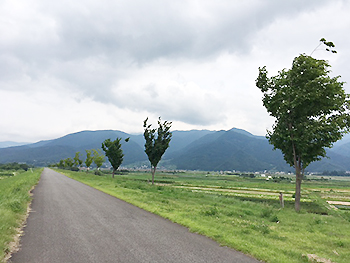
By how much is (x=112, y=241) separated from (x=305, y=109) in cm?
1880

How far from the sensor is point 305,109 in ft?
64.2

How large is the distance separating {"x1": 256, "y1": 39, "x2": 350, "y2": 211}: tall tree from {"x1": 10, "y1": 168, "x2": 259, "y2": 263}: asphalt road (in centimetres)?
1393

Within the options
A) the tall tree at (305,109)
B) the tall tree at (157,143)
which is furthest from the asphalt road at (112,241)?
the tall tree at (157,143)

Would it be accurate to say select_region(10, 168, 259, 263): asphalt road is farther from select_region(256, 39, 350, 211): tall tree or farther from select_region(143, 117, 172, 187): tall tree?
select_region(143, 117, 172, 187): tall tree

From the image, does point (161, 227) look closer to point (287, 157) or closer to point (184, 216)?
point (184, 216)

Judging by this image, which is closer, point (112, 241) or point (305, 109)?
point (112, 241)

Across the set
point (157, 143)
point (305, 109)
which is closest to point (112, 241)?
point (305, 109)

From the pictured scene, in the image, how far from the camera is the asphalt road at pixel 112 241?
25.4 feet

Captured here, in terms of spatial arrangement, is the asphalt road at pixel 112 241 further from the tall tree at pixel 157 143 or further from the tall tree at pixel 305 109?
the tall tree at pixel 157 143

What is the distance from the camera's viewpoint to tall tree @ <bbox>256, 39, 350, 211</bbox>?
18406 mm

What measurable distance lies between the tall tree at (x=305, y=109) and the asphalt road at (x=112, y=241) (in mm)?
13930

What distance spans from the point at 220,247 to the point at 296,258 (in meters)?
2.77

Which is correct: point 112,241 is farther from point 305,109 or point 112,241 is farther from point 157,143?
point 157,143

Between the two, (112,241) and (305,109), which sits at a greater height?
(305,109)
